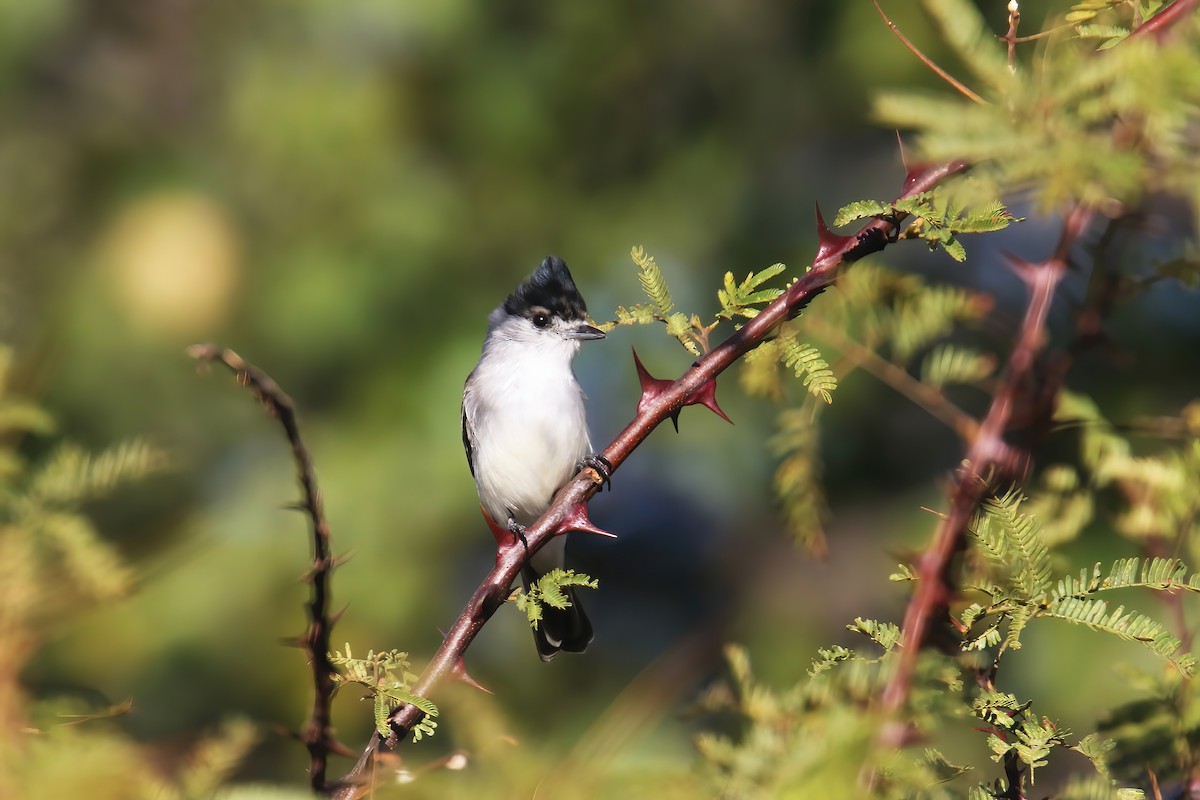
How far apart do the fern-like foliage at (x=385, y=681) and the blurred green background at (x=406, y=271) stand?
340 centimetres

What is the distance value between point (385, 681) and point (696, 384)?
0.53 m

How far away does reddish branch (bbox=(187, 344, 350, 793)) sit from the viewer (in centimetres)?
119

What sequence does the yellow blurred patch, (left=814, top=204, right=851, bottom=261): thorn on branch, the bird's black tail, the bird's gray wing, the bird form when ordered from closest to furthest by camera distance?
(left=814, top=204, right=851, bottom=261): thorn on branch → the bird's black tail → the bird → the bird's gray wing → the yellow blurred patch

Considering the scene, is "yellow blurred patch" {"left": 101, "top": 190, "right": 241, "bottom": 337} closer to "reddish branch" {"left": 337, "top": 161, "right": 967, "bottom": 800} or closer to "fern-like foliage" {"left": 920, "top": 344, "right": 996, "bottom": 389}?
"reddish branch" {"left": 337, "top": 161, "right": 967, "bottom": 800}

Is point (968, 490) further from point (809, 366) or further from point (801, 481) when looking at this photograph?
point (801, 481)

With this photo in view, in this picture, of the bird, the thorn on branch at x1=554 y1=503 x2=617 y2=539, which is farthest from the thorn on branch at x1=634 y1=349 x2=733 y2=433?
the bird

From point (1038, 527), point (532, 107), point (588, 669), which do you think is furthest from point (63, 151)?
point (1038, 527)

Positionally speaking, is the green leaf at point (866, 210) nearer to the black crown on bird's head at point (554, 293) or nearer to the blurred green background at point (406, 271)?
the black crown on bird's head at point (554, 293)

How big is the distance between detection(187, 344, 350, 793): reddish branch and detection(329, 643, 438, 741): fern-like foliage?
0.16 ft

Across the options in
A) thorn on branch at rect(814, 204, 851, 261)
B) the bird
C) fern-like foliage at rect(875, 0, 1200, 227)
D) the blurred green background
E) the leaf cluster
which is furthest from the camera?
the blurred green background

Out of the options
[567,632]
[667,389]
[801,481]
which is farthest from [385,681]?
[567,632]

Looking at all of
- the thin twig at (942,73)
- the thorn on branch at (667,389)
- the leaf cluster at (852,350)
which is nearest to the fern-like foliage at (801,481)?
the leaf cluster at (852,350)

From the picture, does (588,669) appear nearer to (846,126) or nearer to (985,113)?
(846,126)

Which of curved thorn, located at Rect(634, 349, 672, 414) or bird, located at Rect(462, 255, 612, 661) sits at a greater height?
curved thorn, located at Rect(634, 349, 672, 414)
